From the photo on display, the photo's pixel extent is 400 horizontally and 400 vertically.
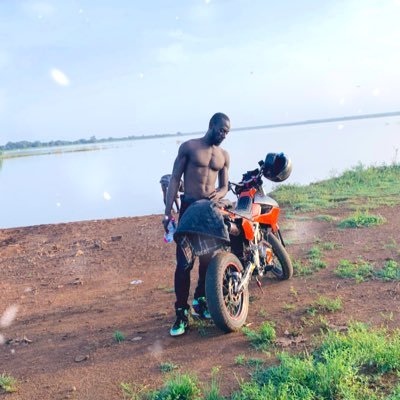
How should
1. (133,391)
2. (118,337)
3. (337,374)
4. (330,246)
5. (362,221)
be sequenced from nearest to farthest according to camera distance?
(337,374)
(133,391)
(118,337)
(330,246)
(362,221)

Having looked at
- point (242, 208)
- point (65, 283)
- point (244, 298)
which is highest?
point (242, 208)

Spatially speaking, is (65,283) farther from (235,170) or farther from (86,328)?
(235,170)

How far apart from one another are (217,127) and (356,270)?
8.17 feet

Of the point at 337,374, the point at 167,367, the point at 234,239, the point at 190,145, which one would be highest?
the point at 190,145

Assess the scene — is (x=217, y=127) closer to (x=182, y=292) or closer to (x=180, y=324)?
(x=182, y=292)

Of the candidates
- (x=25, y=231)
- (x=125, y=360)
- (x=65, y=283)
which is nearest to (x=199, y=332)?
(x=125, y=360)

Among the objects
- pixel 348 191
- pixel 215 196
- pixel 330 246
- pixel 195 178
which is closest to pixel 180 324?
pixel 215 196

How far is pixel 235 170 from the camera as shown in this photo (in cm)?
2058

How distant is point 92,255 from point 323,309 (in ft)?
14.7

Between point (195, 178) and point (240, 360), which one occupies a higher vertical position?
point (195, 178)

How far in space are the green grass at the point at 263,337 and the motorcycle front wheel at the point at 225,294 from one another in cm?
18

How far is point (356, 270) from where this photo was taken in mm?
5023

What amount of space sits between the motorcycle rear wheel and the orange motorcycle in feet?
0.40

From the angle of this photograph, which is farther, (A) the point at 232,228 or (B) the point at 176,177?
(B) the point at 176,177
